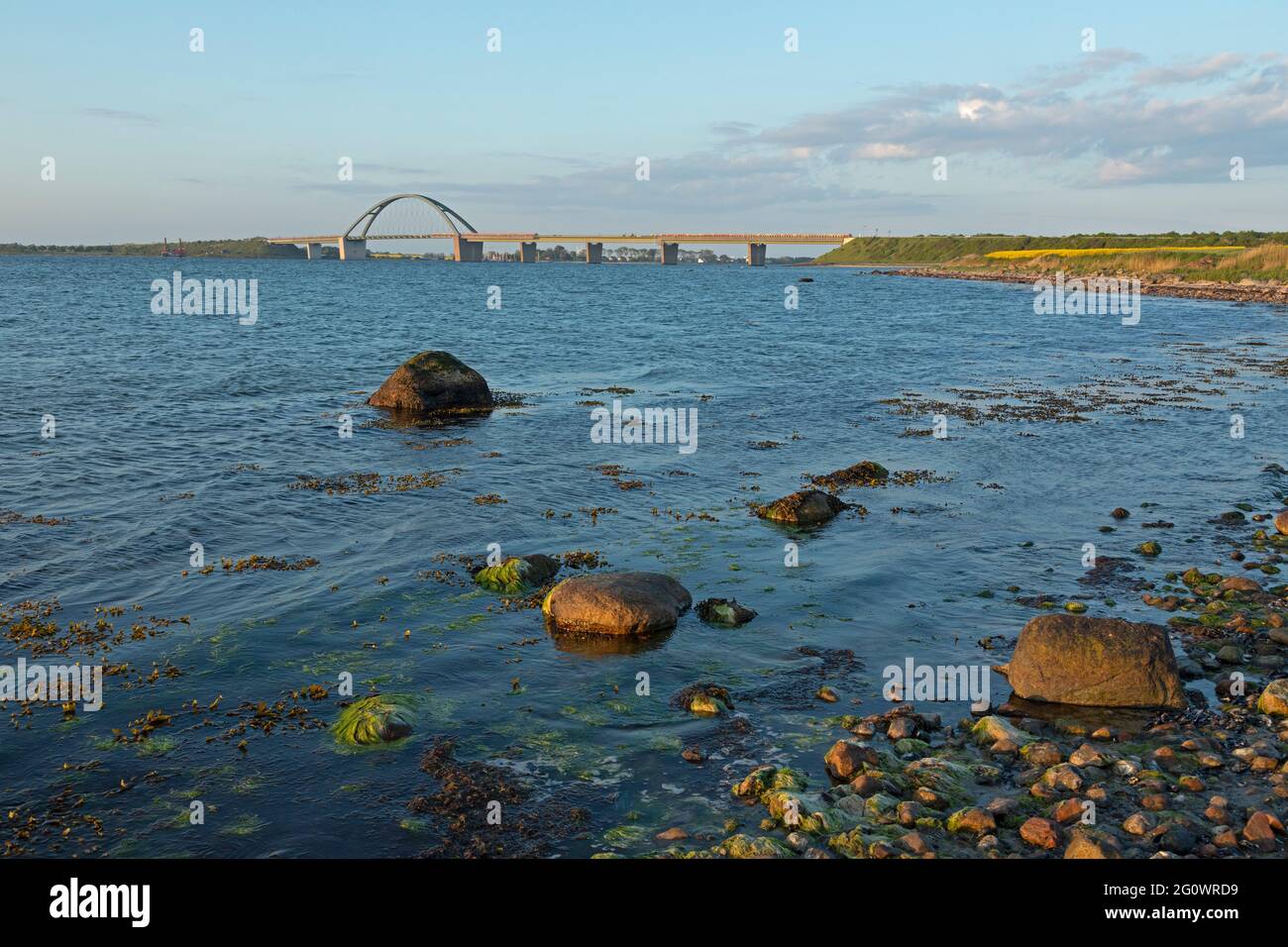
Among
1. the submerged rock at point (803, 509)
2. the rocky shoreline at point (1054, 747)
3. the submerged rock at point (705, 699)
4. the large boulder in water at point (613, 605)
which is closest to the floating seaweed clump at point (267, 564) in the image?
the rocky shoreline at point (1054, 747)

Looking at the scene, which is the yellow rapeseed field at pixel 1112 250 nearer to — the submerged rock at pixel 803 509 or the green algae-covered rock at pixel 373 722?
the submerged rock at pixel 803 509

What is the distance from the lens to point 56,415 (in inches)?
1403

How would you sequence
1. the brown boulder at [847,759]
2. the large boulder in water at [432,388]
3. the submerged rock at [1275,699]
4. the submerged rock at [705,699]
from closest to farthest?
the brown boulder at [847,759] < the submerged rock at [1275,699] < the submerged rock at [705,699] < the large boulder in water at [432,388]

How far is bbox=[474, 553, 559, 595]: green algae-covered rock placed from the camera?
722 inches

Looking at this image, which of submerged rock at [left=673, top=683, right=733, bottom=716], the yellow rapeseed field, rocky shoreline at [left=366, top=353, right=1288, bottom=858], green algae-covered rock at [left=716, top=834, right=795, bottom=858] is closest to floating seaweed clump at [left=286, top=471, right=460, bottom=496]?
rocky shoreline at [left=366, top=353, right=1288, bottom=858]

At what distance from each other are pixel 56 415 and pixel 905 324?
229 ft

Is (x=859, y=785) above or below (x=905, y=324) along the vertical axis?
below

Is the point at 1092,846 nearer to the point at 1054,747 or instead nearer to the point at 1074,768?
the point at 1074,768

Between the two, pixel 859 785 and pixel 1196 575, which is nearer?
pixel 859 785

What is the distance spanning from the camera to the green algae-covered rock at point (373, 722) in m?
12.6

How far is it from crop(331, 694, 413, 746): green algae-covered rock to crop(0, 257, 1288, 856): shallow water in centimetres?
23

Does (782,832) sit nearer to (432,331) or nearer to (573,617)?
(573,617)

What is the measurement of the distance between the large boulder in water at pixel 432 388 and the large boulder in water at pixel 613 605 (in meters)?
21.9
